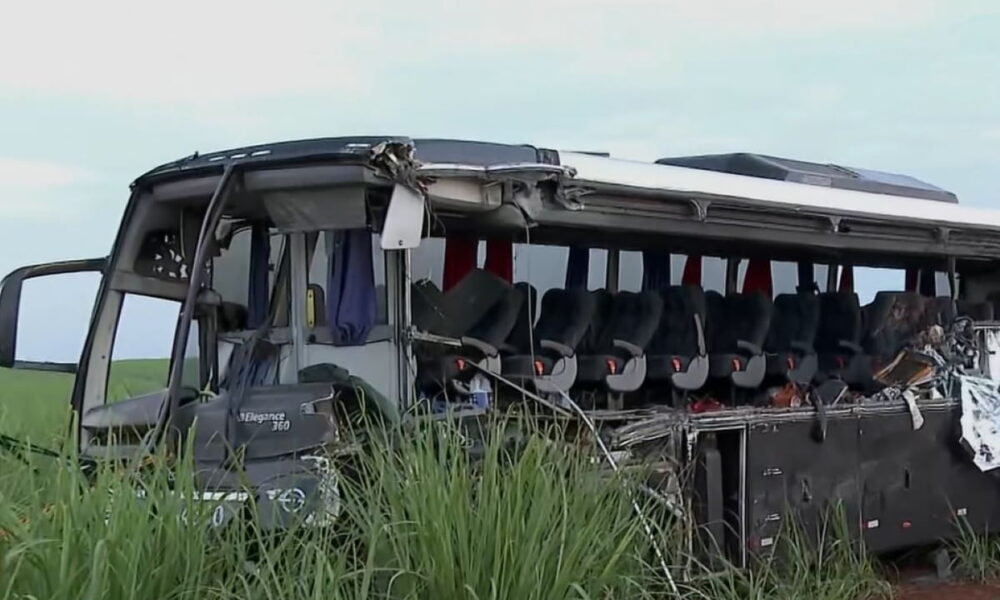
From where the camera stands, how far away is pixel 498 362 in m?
6.00

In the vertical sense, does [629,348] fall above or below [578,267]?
below

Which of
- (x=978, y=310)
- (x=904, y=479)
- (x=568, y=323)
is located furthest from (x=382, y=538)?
(x=978, y=310)

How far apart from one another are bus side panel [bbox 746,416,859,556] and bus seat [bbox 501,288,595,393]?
3.31 ft

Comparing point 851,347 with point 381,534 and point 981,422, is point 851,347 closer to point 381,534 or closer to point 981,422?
point 981,422

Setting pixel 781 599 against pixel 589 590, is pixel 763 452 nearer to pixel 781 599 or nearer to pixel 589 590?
pixel 781 599

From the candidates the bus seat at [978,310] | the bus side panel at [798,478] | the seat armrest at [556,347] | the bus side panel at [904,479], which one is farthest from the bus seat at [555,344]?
the bus seat at [978,310]

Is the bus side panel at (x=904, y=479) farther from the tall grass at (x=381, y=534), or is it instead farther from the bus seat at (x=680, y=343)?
the tall grass at (x=381, y=534)

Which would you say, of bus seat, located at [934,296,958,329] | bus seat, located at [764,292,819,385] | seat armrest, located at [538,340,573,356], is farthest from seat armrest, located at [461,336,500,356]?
bus seat, located at [934,296,958,329]

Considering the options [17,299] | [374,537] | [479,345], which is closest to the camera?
[374,537]

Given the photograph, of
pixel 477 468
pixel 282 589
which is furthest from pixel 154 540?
pixel 477 468

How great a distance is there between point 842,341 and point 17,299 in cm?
510

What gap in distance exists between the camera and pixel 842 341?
26.5 feet

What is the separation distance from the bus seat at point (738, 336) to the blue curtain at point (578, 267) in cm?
90

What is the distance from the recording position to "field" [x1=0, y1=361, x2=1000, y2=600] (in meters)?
3.59
